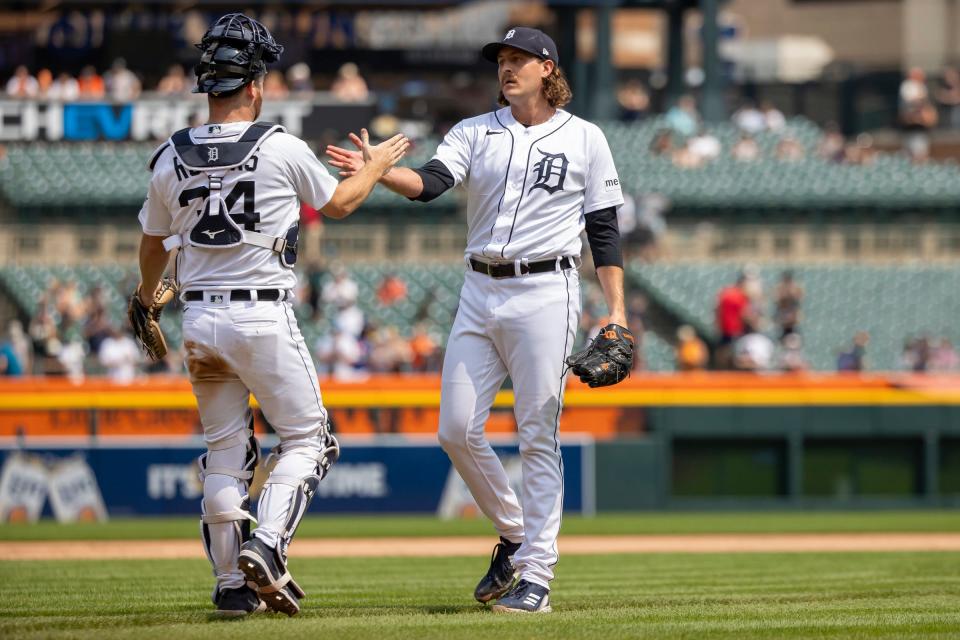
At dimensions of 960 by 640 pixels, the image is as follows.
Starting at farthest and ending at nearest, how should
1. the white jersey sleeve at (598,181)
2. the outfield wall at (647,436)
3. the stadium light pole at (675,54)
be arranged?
the stadium light pole at (675,54)
the outfield wall at (647,436)
the white jersey sleeve at (598,181)

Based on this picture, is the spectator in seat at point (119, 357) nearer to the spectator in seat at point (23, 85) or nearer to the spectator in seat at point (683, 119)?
the spectator in seat at point (23, 85)

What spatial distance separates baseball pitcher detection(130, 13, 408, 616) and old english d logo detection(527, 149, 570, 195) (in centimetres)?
61

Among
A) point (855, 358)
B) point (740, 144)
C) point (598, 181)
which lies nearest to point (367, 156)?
point (598, 181)

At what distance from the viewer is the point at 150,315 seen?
18.0 ft

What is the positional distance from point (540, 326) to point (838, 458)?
439 inches

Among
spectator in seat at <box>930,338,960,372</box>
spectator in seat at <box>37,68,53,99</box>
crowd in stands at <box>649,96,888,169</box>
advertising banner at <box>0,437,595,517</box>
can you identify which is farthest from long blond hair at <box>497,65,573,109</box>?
crowd in stands at <box>649,96,888,169</box>

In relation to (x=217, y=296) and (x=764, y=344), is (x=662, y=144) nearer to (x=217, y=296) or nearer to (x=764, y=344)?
(x=764, y=344)

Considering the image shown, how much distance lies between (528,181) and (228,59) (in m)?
1.22

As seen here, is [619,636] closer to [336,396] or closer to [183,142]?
[183,142]

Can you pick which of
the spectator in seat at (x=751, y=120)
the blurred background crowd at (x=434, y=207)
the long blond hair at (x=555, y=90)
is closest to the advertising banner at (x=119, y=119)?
the blurred background crowd at (x=434, y=207)

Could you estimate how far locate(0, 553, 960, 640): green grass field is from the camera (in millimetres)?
4766

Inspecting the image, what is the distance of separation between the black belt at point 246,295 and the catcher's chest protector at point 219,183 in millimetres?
153

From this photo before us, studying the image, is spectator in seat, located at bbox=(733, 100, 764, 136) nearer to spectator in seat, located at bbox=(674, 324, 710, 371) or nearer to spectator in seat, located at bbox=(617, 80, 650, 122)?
spectator in seat, located at bbox=(617, 80, 650, 122)

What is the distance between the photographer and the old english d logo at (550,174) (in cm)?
557
